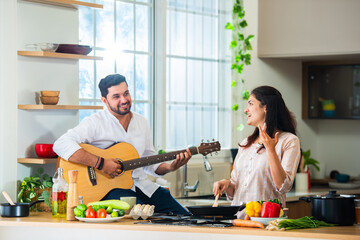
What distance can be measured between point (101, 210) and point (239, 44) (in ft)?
10.7

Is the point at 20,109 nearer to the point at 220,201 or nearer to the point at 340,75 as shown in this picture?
the point at 220,201

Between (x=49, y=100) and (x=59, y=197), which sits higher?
(x=49, y=100)

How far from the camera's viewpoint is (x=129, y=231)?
3.47 m

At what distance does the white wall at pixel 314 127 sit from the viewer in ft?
21.5

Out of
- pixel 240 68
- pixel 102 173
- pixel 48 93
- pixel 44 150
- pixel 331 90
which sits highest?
pixel 240 68

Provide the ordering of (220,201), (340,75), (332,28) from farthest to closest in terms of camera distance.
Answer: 1. (340,75)
2. (332,28)
3. (220,201)

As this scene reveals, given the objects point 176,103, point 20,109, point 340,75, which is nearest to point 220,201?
point 176,103

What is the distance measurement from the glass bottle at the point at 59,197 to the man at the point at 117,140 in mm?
216

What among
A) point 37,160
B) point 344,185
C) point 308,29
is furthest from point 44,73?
point 344,185

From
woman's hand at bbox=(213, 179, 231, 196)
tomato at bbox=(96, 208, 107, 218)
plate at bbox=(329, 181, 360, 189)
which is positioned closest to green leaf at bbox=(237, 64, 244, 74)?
plate at bbox=(329, 181, 360, 189)

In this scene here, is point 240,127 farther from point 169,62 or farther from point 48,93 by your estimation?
point 48,93

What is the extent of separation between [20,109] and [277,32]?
3.08 meters

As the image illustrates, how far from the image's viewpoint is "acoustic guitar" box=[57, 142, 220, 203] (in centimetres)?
408

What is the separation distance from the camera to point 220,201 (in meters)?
5.38
